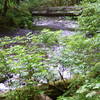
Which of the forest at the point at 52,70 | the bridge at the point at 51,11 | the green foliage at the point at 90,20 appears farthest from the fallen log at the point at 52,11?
the forest at the point at 52,70

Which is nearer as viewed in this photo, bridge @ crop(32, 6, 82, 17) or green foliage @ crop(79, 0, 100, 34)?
green foliage @ crop(79, 0, 100, 34)

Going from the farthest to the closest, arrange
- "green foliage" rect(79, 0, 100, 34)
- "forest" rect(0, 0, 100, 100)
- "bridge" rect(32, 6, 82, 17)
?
"bridge" rect(32, 6, 82, 17)
"green foliage" rect(79, 0, 100, 34)
"forest" rect(0, 0, 100, 100)

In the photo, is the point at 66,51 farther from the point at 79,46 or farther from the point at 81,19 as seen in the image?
the point at 81,19

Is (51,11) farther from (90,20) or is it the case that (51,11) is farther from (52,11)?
(90,20)

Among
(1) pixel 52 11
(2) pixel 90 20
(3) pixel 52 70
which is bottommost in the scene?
(3) pixel 52 70

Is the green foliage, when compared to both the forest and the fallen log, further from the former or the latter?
the fallen log

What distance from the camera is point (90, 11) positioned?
6.74m

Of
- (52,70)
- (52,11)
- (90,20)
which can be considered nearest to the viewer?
(52,70)

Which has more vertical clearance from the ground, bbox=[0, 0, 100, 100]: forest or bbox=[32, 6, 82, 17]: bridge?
bbox=[32, 6, 82, 17]: bridge

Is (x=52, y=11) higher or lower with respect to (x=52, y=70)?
higher

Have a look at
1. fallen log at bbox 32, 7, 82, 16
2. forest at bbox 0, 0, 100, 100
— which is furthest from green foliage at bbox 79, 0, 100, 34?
fallen log at bbox 32, 7, 82, 16

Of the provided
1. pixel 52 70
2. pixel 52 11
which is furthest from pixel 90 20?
pixel 52 11

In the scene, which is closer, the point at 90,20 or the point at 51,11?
the point at 90,20

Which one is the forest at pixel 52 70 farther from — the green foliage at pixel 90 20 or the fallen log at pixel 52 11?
the fallen log at pixel 52 11
